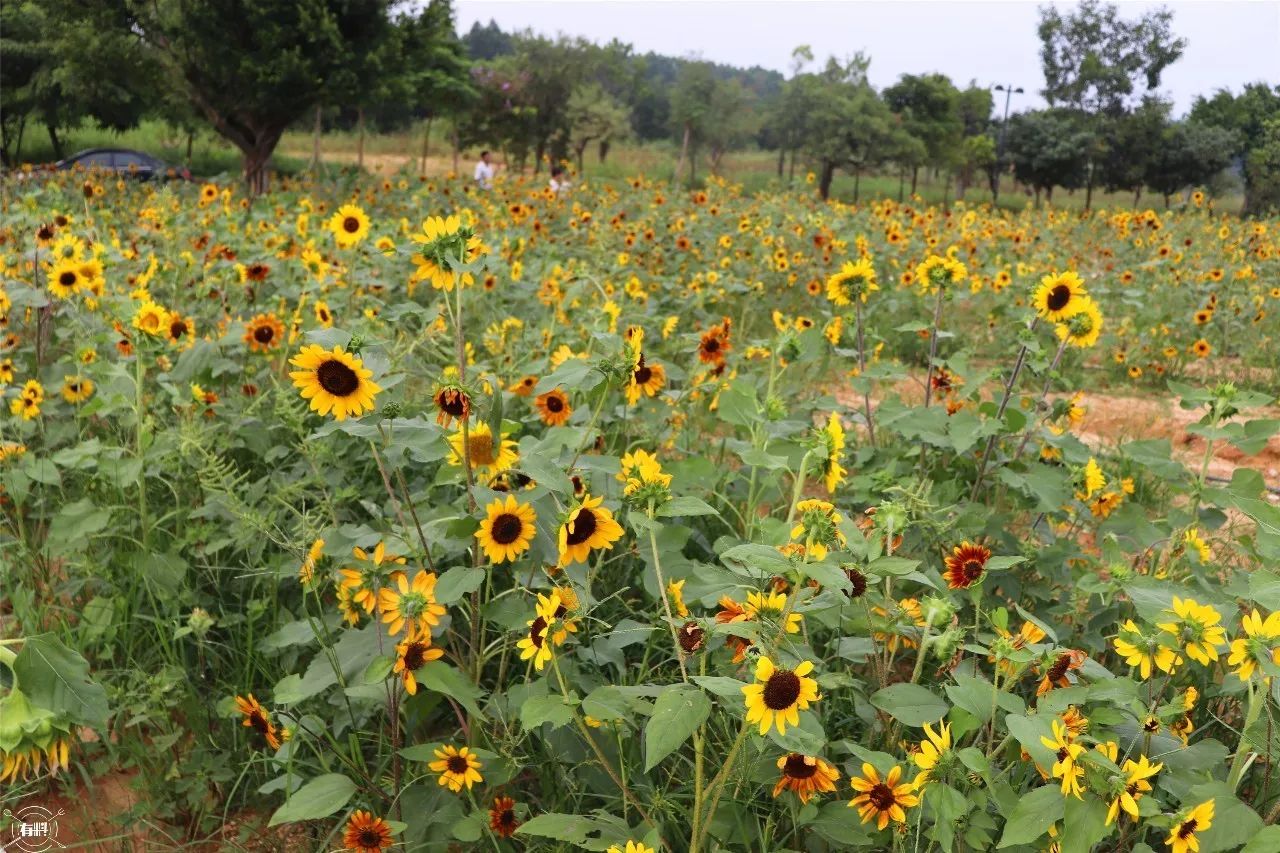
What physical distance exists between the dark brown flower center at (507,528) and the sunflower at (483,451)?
0.14 meters

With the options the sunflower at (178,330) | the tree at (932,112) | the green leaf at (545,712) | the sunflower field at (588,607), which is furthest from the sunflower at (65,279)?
the tree at (932,112)

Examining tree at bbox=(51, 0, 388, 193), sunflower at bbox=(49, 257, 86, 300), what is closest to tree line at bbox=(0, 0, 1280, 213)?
tree at bbox=(51, 0, 388, 193)

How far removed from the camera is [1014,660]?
1354 millimetres

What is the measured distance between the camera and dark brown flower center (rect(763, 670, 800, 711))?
3.77 ft

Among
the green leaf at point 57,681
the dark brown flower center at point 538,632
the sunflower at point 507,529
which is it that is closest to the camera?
the green leaf at point 57,681

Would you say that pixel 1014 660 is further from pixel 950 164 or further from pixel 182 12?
pixel 950 164

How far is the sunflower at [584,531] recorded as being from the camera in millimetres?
1441

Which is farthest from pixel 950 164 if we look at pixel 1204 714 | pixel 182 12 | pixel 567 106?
pixel 1204 714

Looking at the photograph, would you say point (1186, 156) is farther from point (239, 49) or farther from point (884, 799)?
point (884, 799)

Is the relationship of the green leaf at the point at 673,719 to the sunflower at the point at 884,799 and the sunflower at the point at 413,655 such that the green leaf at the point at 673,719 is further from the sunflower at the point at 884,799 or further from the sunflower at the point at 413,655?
the sunflower at the point at 413,655

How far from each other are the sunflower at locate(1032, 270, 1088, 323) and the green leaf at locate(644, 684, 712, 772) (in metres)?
1.89

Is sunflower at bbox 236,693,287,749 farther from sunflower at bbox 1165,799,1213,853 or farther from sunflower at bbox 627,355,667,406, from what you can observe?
sunflower at bbox 1165,799,1213,853

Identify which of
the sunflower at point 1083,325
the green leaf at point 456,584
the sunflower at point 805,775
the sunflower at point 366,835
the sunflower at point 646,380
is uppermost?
the sunflower at point 1083,325

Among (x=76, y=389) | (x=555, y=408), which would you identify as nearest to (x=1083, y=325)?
(x=555, y=408)
